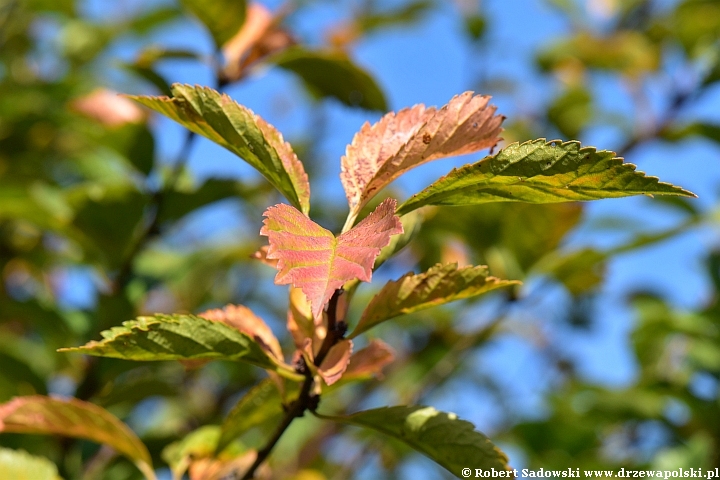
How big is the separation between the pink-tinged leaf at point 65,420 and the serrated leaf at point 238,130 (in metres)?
0.36

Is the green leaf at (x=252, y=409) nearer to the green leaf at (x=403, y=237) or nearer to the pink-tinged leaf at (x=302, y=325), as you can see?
the pink-tinged leaf at (x=302, y=325)

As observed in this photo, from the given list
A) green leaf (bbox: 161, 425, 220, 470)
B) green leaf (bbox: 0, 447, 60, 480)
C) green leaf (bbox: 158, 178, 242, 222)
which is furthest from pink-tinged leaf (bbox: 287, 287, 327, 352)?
green leaf (bbox: 158, 178, 242, 222)

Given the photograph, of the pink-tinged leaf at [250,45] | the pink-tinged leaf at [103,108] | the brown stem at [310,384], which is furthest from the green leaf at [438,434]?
the pink-tinged leaf at [103,108]

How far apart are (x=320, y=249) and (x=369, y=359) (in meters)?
0.22

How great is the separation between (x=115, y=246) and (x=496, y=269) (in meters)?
0.82

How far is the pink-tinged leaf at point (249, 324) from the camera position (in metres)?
0.71

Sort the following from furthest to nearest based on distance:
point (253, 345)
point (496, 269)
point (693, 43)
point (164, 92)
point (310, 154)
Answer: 1. point (310, 154)
2. point (693, 43)
3. point (496, 269)
4. point (164, 92)
5. point (253, 345)

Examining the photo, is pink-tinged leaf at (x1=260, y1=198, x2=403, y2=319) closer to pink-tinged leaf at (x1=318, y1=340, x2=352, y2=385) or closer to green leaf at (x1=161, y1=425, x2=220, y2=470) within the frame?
pink-tinged leaf at (x1=318, y1=340, x2=352, y2=385)

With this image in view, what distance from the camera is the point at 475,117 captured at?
0.67 m

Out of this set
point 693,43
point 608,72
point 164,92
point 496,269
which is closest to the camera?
point 164,92

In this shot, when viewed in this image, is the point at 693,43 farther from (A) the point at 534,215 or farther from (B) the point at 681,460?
(B) the point at 681,460

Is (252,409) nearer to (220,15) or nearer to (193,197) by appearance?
(193,197)

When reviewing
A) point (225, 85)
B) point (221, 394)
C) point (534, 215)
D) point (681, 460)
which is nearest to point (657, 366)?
point (681, 460)

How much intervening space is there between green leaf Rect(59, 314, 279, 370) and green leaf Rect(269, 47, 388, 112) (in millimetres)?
671
